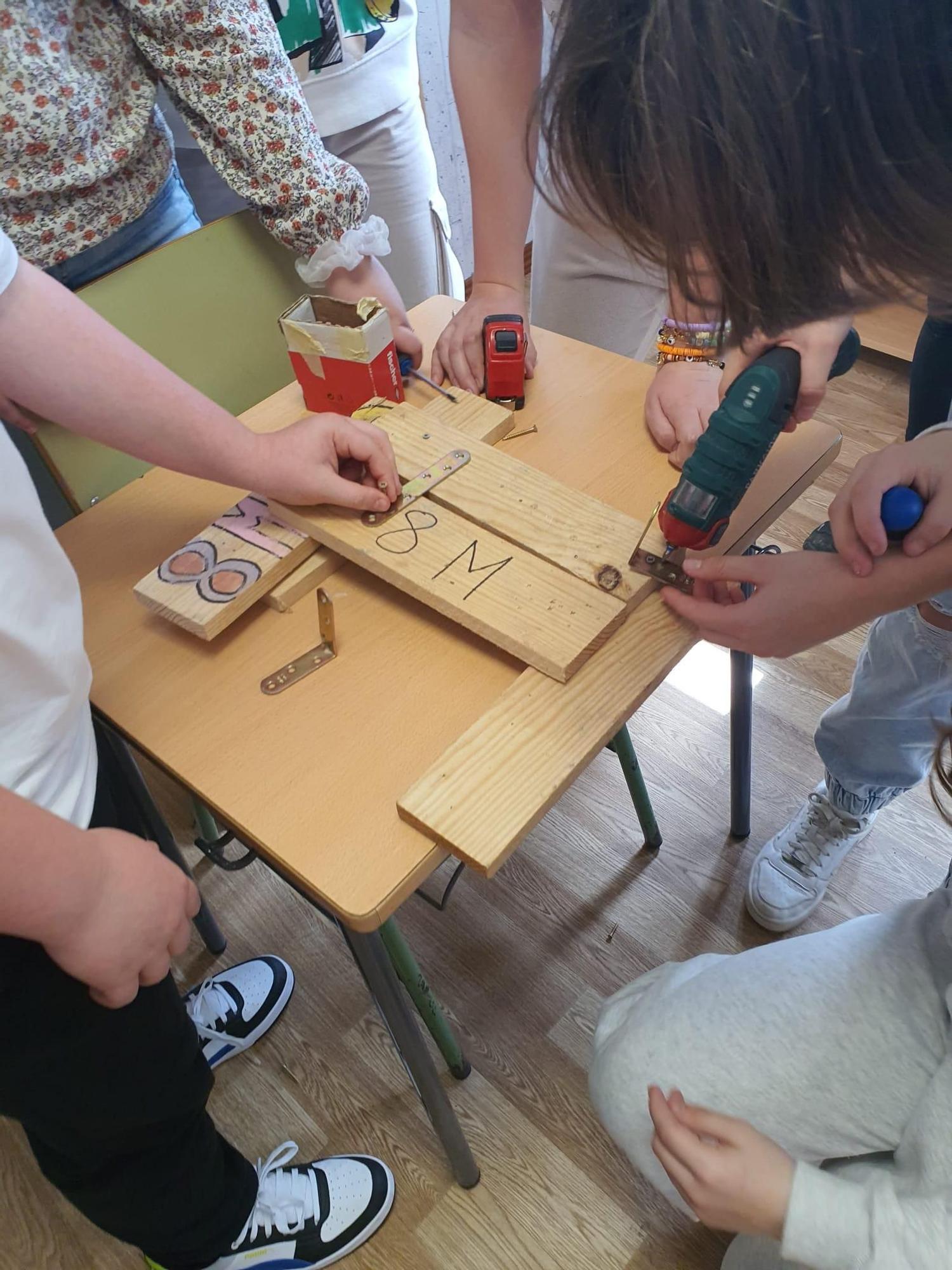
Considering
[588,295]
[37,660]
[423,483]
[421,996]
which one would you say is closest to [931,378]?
[588,295]

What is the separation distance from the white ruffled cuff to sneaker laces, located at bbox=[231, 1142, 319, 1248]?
3.46 ft

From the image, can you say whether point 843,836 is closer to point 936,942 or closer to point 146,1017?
point 936,942

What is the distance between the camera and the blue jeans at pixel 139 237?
0.91 meters

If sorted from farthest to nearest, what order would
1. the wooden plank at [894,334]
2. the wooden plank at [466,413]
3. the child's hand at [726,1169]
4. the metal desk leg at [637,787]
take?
the wooden plank at [894,334]
the metal desk leg at [637,787]
the wooden plank at [466,413]
the child's hand at [726,1169]

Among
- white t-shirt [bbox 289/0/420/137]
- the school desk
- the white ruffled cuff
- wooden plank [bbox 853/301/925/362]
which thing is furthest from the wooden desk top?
wooden plank [bbox 853/301/925/362]

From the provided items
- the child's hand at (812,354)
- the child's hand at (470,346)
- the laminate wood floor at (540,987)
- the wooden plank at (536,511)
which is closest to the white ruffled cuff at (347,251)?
the child's hand at (470,346)

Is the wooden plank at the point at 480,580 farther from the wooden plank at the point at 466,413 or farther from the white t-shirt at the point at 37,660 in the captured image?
the white t-shirt at the point at 37,660

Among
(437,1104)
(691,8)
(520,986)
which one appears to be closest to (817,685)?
(520,986)

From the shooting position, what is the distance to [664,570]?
0.67 metres

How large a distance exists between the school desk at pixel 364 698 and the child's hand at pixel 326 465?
77 millimetres

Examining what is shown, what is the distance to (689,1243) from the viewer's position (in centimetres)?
94

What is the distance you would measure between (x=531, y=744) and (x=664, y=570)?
0.20m

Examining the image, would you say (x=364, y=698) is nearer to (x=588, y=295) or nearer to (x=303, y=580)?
(x=303, y=580)

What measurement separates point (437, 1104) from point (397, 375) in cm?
77
